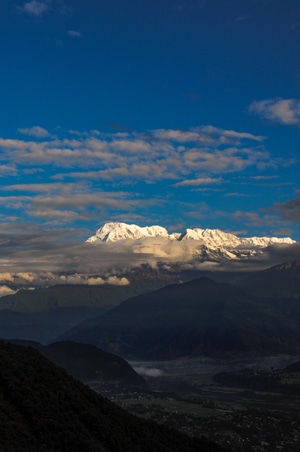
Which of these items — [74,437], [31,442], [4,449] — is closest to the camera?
[4,449]

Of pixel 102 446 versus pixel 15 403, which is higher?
pixel 15 403

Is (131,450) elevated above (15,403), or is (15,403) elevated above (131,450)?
(15,403)

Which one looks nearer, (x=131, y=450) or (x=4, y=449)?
(x=4, y=449)

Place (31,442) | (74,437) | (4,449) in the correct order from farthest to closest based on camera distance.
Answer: (74,437)
(31,442)
(4,449)

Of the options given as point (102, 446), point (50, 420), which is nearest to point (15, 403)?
point (50, 420)

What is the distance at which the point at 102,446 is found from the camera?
641 feet

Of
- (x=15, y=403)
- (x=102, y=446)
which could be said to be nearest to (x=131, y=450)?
(x=102, y=446)

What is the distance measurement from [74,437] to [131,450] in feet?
69.5

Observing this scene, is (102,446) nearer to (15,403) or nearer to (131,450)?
(131,450)

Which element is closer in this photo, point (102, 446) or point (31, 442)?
point (31, 442)

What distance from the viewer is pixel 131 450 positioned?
7766 inches

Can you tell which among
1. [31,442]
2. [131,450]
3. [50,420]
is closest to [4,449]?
[31,442]

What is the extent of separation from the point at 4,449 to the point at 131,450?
169 feet

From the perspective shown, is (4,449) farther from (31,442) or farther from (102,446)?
(102,446)
